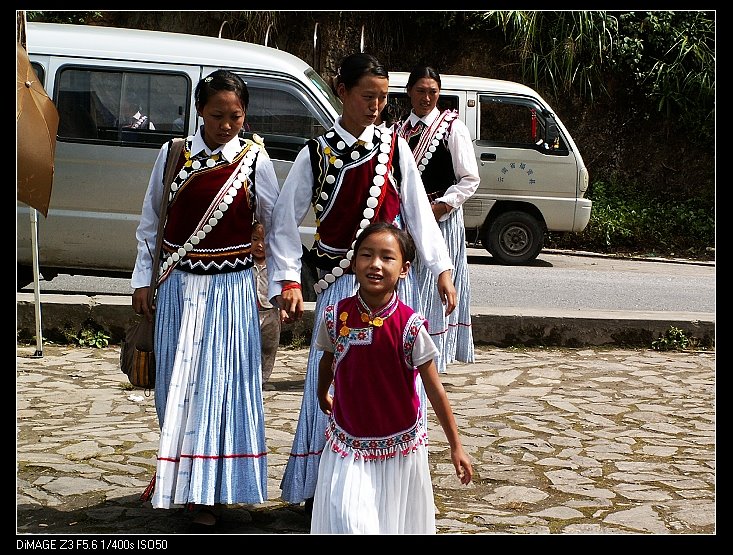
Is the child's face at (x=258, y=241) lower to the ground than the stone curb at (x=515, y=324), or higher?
higher

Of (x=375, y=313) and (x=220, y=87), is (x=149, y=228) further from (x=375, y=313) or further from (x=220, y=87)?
(x=375, y=313)

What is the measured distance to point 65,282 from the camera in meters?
10.1

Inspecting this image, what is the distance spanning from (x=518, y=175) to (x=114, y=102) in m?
5.71

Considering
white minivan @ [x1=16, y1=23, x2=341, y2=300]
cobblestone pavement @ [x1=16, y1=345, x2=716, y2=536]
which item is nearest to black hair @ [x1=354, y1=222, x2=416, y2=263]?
cobblestone pavement @ [x1=16, y1=345, x2=716, y2=536]

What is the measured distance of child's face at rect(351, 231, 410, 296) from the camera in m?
3.27

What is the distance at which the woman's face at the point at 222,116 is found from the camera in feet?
12.8

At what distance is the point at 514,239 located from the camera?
1310 cm

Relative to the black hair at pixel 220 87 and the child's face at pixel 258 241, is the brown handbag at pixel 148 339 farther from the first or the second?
the child's face at pixel 258 241

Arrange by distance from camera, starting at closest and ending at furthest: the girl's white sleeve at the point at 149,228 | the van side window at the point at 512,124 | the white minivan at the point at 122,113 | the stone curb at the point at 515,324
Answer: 1. the girl's white sleeve at the point at 149,228
2. the stone curb at the point at 515,324
3. the white minivan at the point at 122,113
4. the van side window at the point at 512,124

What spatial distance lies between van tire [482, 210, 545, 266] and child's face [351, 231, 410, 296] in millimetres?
9714

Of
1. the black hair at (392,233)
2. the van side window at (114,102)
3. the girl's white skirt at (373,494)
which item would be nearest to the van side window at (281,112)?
the van side window at (114,102)

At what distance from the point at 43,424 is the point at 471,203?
26.9 ft

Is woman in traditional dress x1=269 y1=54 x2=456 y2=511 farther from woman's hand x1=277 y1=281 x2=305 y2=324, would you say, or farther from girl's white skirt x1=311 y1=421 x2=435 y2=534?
girl's white skirt x1=311 y1=421 x2=435 y2=534

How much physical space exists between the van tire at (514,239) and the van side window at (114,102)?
17.6ft
